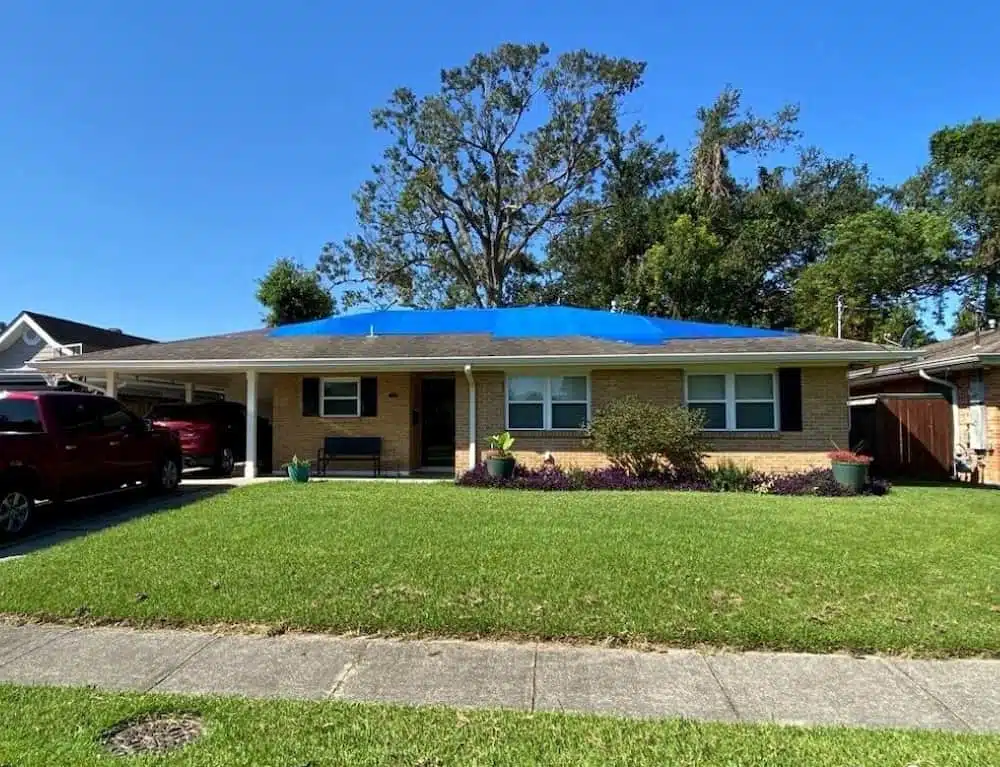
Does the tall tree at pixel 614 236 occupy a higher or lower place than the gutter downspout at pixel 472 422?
higher

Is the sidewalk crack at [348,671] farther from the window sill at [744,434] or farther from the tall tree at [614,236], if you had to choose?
the tall tree at [614,236]

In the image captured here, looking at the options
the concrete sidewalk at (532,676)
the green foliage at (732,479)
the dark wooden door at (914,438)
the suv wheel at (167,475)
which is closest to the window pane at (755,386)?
the green foliage at (732,479)

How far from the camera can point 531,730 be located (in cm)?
359

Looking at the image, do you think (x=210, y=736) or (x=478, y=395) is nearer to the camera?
(x=210, y=736)

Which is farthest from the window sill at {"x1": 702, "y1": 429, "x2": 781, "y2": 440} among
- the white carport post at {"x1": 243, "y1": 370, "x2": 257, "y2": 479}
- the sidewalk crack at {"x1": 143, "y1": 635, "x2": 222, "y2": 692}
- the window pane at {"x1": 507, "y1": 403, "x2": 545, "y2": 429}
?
the sidewalk crack at {"x1": 143, "y1": 635, "x2": 222, "y2": 692}

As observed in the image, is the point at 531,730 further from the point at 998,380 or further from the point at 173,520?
the point at 998,380

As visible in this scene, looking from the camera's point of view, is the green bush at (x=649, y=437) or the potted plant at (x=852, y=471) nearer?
the potted plant at (x=852, y=471)

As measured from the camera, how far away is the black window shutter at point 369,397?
1559 cm

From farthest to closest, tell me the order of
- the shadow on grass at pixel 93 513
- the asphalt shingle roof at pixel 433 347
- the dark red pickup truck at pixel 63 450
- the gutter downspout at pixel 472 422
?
the gutter downspout at pixel 472 422 → the asphalt shingle roof at pixel 433 347 → the dark red pickup truck at pixel 63 450 → the shadow on grass at pixel 93 513

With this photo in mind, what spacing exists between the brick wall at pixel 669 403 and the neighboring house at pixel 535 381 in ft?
0.07

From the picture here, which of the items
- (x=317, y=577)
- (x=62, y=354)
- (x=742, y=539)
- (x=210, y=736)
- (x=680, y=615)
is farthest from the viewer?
(x=62, y=354)

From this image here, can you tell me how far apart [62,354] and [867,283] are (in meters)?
28.4

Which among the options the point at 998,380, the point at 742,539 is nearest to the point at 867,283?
the point at 998,380

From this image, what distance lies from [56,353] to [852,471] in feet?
71.5
